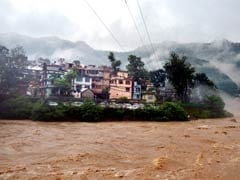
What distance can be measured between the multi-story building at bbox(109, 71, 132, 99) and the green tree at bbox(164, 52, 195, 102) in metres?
10.6

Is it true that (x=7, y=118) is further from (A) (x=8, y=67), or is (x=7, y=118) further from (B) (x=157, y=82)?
(B) (x=157, y=82)

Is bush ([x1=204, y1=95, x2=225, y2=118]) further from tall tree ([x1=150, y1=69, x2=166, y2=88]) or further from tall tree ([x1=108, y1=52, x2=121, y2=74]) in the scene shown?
tall tree ([x1=150, y1=69, x2=166, y2=88])

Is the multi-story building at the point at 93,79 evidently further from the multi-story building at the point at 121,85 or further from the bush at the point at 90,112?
the bush at the point at 90,112

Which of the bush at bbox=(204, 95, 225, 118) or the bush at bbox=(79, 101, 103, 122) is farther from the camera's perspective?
the bush at bbox=(204, 95, 225, 118)

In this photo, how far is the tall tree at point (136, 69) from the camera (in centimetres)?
6262

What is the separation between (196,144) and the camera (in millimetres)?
18328

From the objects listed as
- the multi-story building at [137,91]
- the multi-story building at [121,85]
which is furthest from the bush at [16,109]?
the multi-story building at [137,91]

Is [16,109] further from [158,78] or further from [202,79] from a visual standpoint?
[158,78]

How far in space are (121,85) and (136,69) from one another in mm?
3645

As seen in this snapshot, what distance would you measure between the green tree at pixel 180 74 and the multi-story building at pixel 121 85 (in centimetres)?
1062

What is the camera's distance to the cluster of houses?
5756 centimetres

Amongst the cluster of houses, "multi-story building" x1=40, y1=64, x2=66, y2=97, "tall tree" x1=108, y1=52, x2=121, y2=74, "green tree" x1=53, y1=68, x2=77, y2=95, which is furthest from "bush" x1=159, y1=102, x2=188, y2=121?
"tall tree" x1=108, y1=52, x2=121, y2=74

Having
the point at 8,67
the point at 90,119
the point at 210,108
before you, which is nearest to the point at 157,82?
the point at 210,108

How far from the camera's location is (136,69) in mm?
62938
